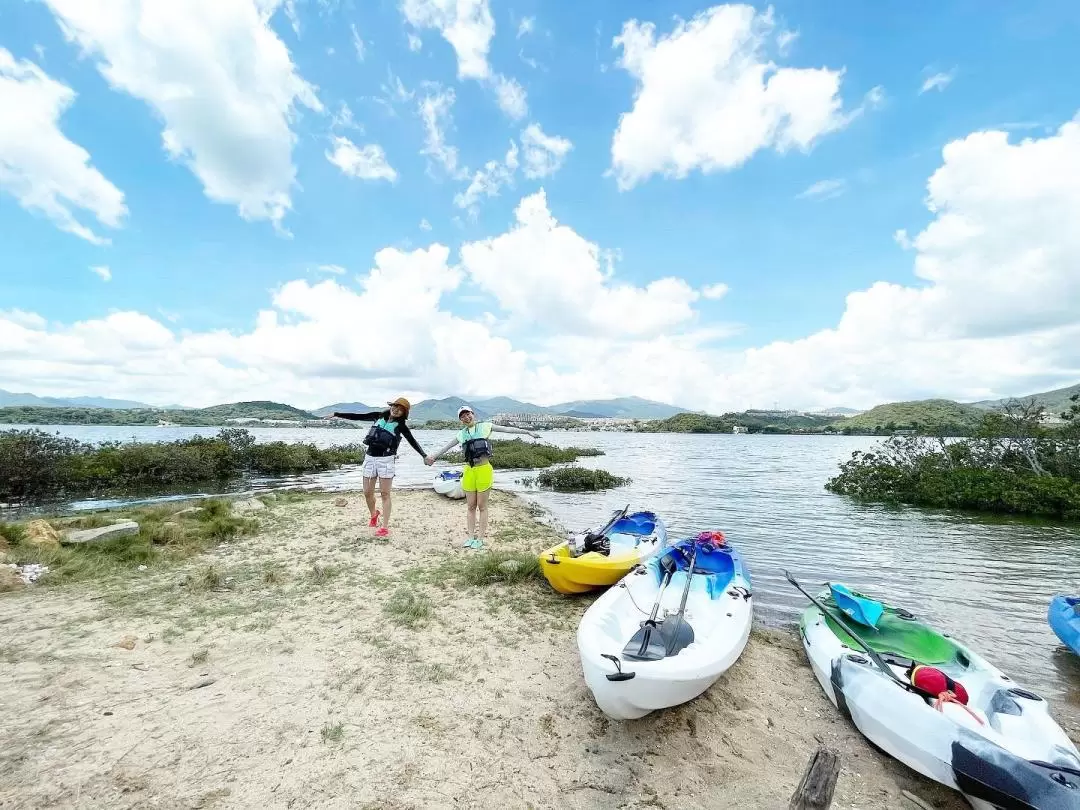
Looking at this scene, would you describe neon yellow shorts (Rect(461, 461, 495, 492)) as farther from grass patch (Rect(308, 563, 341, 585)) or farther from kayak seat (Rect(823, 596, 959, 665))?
kayak seat (Rect(823, 596, 959, 665))

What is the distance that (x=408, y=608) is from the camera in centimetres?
656

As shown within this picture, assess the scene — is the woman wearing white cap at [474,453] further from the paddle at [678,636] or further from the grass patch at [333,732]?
the grass patch at [333,732]

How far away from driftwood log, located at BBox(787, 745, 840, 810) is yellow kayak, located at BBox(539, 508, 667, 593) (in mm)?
4702

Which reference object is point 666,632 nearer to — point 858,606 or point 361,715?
point 361,715

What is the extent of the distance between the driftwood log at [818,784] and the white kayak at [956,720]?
2030mm

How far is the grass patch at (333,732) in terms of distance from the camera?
394cm

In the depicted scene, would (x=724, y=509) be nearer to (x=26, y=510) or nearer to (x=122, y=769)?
(x=122, y=769)

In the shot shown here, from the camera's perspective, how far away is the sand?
3.50 metres

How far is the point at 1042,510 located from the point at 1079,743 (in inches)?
639

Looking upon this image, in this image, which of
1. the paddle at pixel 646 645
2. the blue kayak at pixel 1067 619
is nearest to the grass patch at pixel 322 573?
the paddle at pixel 646 645

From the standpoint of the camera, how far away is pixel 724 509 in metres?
18.0

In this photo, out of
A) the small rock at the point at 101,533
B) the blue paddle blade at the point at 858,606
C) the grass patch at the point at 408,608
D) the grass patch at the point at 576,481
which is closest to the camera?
the grass patch at the point at 408,608

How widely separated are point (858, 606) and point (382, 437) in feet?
26.6

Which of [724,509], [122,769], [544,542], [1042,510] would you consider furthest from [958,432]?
[122,769]
